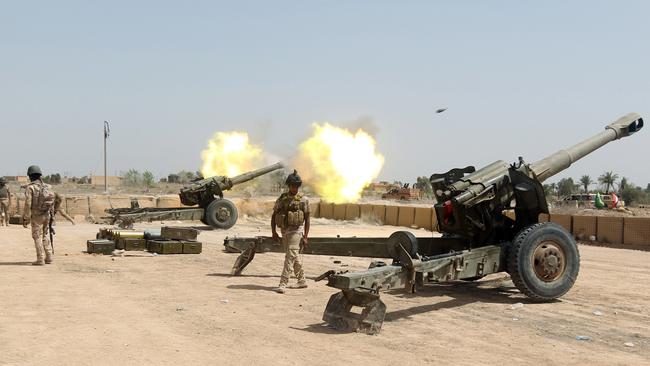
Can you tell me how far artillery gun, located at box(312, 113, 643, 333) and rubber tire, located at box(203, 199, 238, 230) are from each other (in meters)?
13.5

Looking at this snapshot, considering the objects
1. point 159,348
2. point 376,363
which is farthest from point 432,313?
point 159,348

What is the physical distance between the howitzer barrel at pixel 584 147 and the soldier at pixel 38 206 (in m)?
8.20

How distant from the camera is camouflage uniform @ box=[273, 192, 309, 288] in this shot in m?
8.98

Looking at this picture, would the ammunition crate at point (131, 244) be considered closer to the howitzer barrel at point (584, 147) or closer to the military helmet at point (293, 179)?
the military helmet at point (293, 179)

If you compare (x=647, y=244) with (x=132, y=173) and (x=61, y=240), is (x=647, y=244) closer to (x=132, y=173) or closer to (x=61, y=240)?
(x=61, y=240)

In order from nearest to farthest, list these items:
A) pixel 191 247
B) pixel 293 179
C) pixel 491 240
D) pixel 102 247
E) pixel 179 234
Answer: pixel 491 240
pixel 293 179
pixel 102 247
pixel 191 247
pixel 179 234

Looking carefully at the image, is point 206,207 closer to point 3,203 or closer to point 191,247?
point 3,203

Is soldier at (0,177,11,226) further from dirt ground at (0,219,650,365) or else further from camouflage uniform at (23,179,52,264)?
dirt ground at (0,219,650,365)

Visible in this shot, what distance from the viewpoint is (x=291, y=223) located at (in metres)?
8.97

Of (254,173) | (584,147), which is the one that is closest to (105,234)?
(254,173)

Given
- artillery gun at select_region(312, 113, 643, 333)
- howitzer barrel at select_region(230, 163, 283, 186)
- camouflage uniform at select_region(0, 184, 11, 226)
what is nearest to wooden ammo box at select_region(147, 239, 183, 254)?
artillery gun at select_region(312, 113, 643, 333)

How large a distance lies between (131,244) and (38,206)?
9.18 feet

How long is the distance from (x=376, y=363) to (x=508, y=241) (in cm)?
407

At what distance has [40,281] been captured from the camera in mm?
9312
